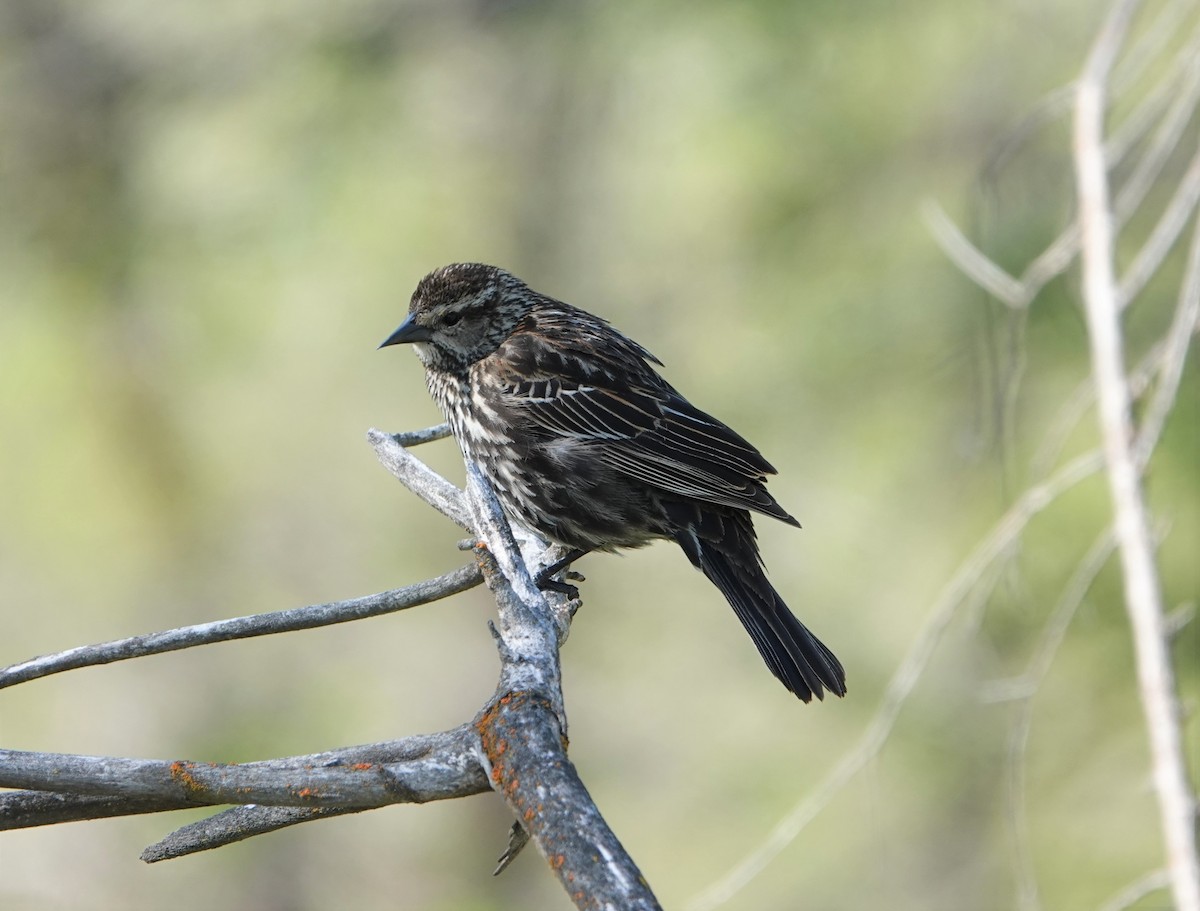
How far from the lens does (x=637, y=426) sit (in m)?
3.98

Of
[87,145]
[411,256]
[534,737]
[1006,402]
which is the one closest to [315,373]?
[411,256]

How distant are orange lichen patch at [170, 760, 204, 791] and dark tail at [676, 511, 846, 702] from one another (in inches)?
70.1

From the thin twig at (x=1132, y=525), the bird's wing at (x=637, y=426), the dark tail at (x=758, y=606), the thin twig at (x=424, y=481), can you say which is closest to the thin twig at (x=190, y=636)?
the thin twig at (x=424, y=481)

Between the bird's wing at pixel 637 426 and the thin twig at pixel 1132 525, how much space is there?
1.34 m

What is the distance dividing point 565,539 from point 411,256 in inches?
247

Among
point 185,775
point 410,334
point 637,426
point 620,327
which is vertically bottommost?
point 185,775

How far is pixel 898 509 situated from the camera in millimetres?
8516

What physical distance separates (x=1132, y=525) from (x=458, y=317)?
2.36 metres

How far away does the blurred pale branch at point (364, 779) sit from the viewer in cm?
154

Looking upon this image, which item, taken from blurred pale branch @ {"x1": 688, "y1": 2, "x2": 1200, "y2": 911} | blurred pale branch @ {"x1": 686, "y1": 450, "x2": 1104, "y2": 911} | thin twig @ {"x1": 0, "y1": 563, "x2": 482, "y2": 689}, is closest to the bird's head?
blurred pale branch @ {"x1": 688, "y1": 2, "x2": 1200, "y2": 911}

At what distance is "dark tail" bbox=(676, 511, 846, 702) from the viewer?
3.40m

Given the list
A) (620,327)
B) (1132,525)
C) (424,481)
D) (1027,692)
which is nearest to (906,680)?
(1027,692)

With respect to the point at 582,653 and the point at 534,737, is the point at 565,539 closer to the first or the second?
the point at 534,737

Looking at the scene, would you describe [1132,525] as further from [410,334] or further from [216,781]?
[410,334]
